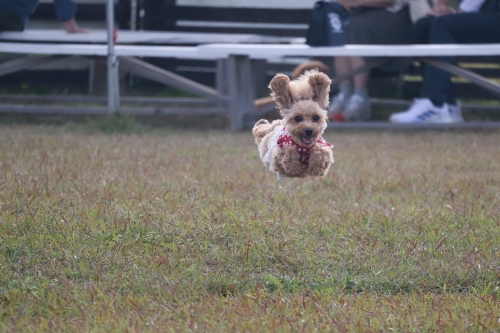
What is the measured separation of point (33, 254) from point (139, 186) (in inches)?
46.8

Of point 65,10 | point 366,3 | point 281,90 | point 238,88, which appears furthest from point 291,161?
point 65,10

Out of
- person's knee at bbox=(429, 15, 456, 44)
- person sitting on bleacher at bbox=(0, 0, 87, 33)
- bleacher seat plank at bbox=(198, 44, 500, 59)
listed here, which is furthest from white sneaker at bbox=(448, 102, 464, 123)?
person sitting on bleacher at bbox=(0, 0, 87, 33)

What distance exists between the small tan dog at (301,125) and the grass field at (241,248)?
0.28 metres

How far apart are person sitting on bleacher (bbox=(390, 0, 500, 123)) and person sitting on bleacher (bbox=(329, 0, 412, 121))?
1.80 feet

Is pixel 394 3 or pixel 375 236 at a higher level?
pixel 394 3

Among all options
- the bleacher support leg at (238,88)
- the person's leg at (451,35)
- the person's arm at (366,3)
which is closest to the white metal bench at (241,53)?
the bleacher support leg at (238,88)

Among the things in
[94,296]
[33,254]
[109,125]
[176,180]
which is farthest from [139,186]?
[109,125]

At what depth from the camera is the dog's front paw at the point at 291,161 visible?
2.80 m

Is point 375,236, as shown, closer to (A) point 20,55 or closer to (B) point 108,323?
(B) point 108,323

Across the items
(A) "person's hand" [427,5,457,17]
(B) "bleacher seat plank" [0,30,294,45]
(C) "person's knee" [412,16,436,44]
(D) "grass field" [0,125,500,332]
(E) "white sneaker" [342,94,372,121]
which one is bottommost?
(D) "grass field" [0,125,500,332]

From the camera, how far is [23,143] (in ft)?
16.9

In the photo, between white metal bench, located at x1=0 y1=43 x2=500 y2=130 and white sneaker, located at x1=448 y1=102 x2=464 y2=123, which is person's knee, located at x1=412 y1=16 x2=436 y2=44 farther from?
white sneaker, located at x1=448 y1=102 x2=464 y2=123

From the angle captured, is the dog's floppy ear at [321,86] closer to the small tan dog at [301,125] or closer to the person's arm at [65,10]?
the small tan dog at [301,125]

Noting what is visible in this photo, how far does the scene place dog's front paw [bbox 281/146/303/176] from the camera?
2805 mm
